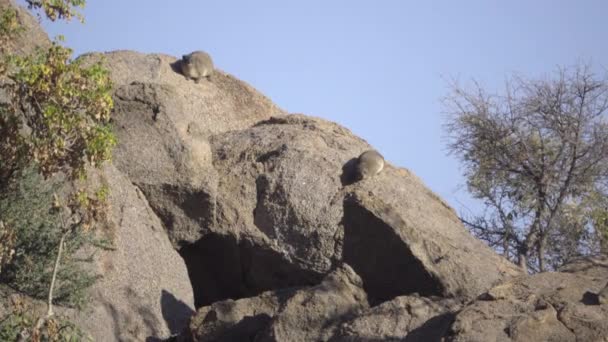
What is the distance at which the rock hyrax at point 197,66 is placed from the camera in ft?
65.8

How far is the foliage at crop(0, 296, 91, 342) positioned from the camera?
439 inches

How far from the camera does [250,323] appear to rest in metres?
12.0

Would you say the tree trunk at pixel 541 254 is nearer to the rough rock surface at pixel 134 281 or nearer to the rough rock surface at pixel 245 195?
the rough rock surface at pixel 245 195

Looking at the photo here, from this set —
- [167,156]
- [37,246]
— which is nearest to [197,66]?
[167,156]

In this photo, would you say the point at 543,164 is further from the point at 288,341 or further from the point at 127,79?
the point at 288,341

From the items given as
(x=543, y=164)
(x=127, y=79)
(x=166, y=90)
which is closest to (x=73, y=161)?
(x=166, y=90)

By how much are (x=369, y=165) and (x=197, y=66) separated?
4.00m

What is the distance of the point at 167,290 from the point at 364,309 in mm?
4630

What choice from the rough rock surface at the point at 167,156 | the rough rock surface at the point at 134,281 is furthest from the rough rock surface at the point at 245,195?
the rough rock surface at the point at 134,281

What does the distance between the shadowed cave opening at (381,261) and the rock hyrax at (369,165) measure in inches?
170

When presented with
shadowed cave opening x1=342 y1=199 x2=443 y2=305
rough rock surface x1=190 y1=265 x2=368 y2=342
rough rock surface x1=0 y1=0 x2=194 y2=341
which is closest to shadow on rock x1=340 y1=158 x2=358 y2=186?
rough rock surface x1=0 y1=0 x2=194 y2=341

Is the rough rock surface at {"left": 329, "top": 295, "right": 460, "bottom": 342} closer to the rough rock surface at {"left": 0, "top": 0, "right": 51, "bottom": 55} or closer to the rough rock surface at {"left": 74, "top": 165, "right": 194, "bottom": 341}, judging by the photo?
the rough rock surface at {"left": 74, "top": 165, "right": 194, "bottom": 341}

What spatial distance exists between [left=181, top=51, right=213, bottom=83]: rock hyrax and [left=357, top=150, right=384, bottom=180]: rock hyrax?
371 centimetres

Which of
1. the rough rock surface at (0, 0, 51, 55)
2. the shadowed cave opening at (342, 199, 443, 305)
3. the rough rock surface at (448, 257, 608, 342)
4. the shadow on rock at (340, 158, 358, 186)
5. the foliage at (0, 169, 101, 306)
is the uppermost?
the rough rock surface at (0, 0, 51, 55)
